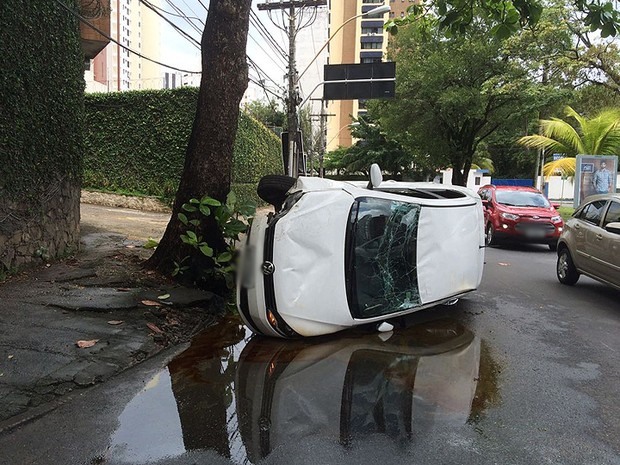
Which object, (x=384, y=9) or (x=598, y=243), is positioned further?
(x=384, y=9)

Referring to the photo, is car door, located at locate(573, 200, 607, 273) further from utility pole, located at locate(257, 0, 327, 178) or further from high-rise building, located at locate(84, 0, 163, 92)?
high-rise building, located at locate(84, 0, 163, 92)

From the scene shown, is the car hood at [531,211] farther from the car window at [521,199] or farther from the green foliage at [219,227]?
the green foliage at [219,227]

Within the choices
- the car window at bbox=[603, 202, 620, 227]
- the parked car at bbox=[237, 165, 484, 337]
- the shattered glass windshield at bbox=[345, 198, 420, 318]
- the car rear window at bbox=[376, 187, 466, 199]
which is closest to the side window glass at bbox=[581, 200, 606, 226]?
the car window at bbox=[603, 202, 620, 227]

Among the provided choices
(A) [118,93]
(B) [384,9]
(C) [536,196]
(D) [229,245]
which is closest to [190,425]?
(D) [229,245]

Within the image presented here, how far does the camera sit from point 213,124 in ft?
21.4

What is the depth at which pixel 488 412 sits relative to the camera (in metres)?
3.65

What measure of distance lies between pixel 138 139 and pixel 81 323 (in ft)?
40.8

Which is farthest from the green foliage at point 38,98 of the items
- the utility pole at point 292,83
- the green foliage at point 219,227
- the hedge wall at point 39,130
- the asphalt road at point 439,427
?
the utility pole at point 292,83

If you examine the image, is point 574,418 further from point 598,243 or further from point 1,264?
point 1,264

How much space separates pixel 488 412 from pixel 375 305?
65.0 inches

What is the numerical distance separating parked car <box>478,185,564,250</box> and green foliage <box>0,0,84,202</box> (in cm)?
1003

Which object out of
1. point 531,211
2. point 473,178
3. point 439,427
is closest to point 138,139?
point 531,211

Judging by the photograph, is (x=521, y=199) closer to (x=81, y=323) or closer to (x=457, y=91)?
(x=457, y=91)

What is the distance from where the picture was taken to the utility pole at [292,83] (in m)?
17.3
